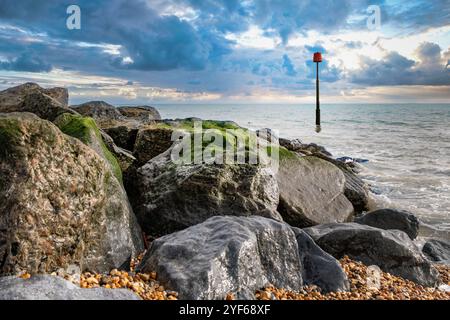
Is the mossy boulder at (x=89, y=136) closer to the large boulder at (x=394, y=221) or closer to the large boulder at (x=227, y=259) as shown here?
the large boulder at (x=227, y=259)

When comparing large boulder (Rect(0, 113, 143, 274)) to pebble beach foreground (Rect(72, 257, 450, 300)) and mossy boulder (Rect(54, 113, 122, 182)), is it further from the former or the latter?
mossy boulder (Rect(54, 113, 122, 182))

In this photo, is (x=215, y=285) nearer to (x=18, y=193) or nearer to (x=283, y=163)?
(x=18, y=193)

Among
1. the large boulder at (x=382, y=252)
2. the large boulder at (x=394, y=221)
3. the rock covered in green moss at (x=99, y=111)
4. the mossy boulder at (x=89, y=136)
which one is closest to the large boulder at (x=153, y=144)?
the mossy boulder at (x=89, y=136)

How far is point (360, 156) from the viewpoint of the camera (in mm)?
25031

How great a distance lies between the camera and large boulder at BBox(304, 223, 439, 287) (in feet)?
20.5

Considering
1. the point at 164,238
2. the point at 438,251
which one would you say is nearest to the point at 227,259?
the point at 164,238

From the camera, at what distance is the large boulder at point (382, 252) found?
20.5 feet

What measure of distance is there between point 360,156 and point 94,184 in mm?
22299

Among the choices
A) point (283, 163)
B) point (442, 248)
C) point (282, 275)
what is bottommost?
point (442, 248)

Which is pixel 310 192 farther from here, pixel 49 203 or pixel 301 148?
pixel 301 148

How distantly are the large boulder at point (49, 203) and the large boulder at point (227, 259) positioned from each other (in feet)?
2.43
